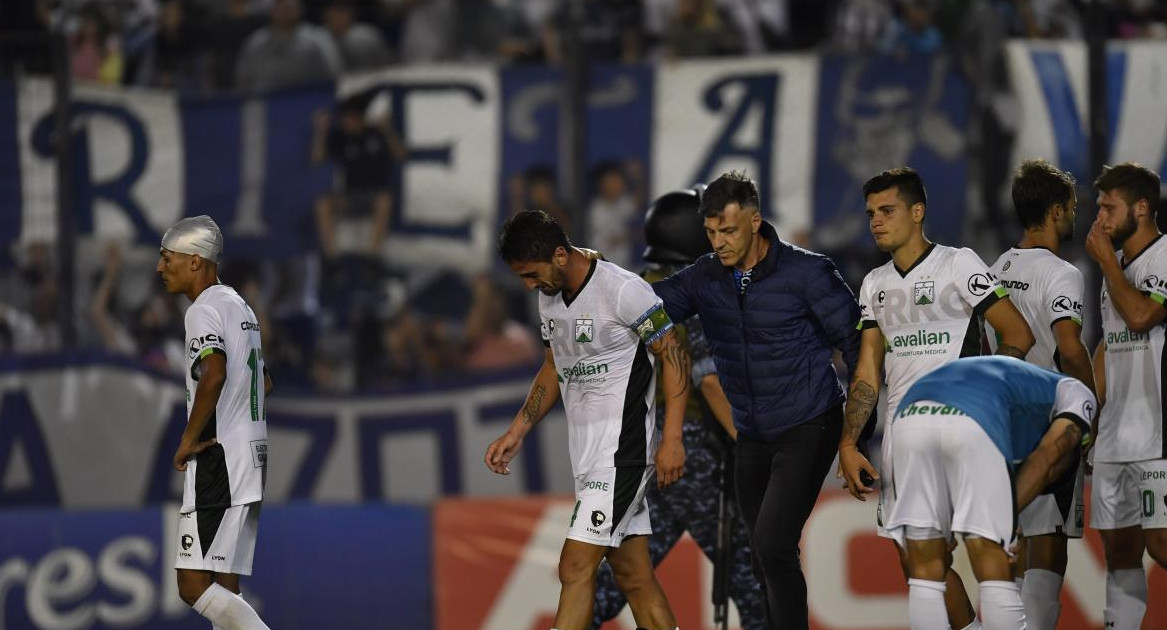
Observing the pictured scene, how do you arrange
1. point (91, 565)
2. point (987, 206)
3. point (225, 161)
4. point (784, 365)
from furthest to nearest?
point (225, 161), point (987, 206), point (91, 565), point (784, 365)

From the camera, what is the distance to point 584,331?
6727mm

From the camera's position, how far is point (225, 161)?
11.7 meters

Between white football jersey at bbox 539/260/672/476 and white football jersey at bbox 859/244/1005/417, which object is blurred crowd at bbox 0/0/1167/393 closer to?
white football jersey at bbox 539/260/672/476

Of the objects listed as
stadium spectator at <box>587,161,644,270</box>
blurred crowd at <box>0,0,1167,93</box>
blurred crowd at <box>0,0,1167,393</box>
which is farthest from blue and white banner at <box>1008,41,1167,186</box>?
stadium spectator at <box>587,161,644,270</box>

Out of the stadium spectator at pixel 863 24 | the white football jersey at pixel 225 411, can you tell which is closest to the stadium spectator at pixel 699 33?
the stadium spectator at pixel 863 24

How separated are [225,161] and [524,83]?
2316 millimetres

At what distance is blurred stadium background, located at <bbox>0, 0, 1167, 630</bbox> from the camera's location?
11.0m

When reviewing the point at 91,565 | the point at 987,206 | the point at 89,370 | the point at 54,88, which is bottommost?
the point at 91,565

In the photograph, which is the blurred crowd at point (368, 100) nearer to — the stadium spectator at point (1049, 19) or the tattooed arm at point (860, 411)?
the stadium spectator at point (1049, 19)

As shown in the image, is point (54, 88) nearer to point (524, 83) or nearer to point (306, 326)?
point (306, 326)

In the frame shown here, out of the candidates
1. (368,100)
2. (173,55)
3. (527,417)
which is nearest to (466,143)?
(368,100)

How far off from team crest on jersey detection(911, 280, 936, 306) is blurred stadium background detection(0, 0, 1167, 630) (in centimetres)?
430

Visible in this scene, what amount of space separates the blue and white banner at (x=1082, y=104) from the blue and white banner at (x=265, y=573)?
5013mm

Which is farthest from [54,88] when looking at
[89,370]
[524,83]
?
[524,83]
